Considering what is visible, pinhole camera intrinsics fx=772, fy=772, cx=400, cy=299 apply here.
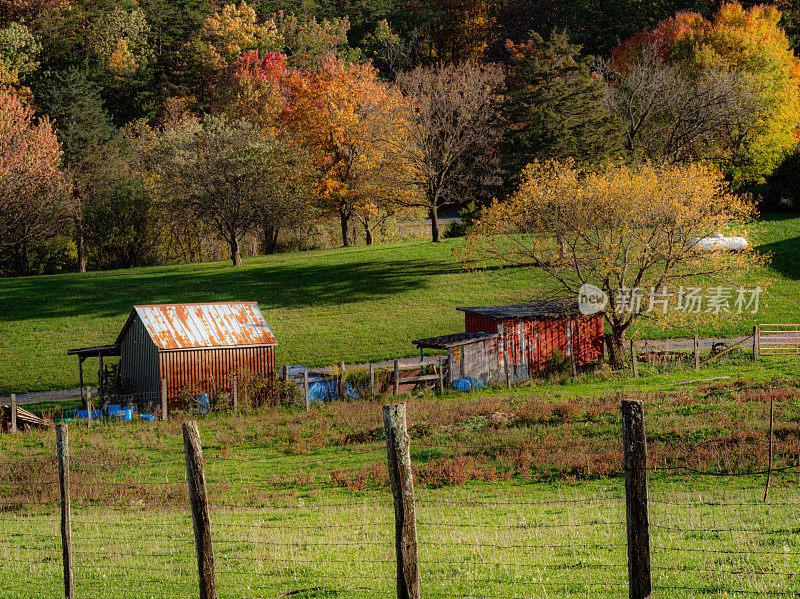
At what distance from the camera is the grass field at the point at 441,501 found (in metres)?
9.35

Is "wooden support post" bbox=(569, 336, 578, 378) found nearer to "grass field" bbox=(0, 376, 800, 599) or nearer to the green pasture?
"grass field" bbox=(0, 376, 800, 599)

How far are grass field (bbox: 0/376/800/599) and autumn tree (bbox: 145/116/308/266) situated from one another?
29.7 metres

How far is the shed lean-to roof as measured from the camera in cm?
3472

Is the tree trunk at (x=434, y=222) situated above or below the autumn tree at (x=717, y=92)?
below

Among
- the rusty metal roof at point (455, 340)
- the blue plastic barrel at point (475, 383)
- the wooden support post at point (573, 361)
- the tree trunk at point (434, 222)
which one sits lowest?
the blue plastic barrel at point (475, 383)

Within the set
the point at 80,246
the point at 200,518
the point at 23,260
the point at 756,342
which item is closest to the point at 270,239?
the point at 80,246

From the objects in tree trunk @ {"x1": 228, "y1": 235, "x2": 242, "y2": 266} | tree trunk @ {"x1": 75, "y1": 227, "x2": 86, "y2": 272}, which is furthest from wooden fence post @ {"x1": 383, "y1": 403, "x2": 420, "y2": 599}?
tree trunk @ {"x1": 75, "y1": 227, "x2": 86, "y2": 272}

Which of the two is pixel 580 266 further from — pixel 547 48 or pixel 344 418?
pixel 547 48

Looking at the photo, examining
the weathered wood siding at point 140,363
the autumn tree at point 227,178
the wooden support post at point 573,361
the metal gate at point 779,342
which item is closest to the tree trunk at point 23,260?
the autumn tree at point 227,178

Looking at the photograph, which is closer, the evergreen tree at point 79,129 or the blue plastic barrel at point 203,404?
the blue plastic barrel at point 203,404

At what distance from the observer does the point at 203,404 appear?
30.0 m

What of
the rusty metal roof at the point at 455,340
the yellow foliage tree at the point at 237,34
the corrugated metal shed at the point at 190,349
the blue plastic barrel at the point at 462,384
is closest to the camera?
the corrugated metal shed at the point at 190,349

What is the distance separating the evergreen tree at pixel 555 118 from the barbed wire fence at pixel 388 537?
32.7 m

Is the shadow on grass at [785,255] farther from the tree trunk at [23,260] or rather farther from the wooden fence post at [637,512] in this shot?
the tree trunk at [23,260]
